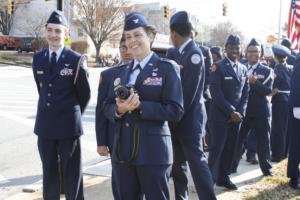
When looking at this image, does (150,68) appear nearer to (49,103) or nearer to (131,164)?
(131,164)

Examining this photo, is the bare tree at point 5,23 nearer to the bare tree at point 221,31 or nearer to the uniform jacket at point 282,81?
the bare tree at point 221,31

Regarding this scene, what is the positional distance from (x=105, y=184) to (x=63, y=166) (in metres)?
1.41

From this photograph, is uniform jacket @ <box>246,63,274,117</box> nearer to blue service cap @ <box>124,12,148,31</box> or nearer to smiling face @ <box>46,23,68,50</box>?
smiling face @ <box>46,23,68,50</box>

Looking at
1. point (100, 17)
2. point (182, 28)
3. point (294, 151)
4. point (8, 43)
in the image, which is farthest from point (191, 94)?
point (8, 43)

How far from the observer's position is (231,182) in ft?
18.7

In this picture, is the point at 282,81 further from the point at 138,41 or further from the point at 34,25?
the point at 34,25

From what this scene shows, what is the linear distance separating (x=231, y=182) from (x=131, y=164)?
2.83 meters

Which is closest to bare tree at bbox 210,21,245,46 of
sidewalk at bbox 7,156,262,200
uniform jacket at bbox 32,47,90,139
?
sidewalk at bbox 7,156,262,200

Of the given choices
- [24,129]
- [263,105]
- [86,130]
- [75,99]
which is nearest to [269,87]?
[263,105]

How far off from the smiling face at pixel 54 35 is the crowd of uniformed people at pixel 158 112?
0.4 inches

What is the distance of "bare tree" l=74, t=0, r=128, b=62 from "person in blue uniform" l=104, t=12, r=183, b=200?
175 ft

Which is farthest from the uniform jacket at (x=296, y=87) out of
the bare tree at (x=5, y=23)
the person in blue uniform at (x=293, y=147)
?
the bare tree at (x=5, y=23)

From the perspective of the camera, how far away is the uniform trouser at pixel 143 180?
10.4 feet

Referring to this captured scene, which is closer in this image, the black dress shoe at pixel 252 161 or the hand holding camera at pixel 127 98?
the hand holding camera at pixel 127 98
